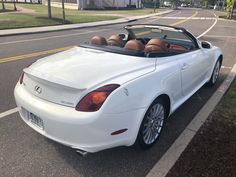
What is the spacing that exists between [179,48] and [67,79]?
267 centimetres

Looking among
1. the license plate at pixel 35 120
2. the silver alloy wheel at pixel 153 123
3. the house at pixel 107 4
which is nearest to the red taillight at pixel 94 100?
the license plate at pixel 35 120

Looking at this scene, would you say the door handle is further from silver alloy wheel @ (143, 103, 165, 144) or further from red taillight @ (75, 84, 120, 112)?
red taillight @ (75, 84, 120, 112)

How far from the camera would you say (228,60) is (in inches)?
364

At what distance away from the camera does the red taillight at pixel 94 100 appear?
2.84 metres

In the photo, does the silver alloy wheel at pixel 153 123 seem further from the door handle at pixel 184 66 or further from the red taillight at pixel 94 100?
the door handle at pixel 184 66

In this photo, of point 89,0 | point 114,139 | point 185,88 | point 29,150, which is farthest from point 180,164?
point 89,0

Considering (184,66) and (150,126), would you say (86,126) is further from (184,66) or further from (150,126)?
(184,66)

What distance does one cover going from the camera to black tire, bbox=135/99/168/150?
130 inches

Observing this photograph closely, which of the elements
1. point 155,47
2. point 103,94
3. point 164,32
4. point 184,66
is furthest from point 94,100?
point 164,32

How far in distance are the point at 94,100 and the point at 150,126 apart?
3.29 feet

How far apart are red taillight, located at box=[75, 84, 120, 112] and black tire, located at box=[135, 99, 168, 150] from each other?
65cm

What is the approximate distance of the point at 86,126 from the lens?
2.81 metres

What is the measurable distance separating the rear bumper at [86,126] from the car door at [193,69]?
4.80 feet

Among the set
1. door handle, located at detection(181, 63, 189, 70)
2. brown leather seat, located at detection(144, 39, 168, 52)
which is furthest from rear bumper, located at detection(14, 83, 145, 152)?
door handle, located at detection(181, 63, 189, 70)
